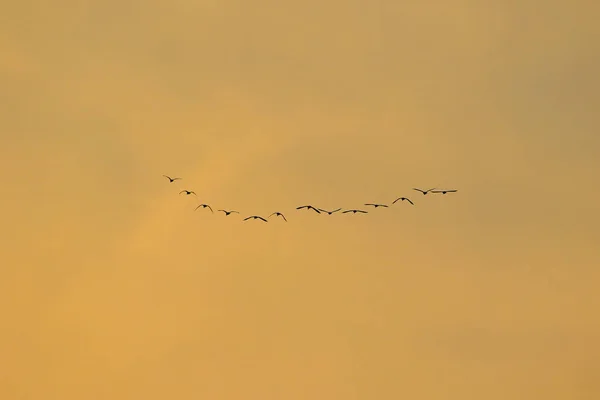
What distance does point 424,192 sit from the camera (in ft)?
434

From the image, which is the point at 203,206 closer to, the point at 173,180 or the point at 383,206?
the point at 173,180

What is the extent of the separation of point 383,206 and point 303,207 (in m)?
8.39

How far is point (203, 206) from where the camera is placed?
134 meters

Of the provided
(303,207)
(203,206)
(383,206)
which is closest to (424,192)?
(383,206)

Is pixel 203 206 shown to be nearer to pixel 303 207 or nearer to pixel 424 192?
pixel 303 207

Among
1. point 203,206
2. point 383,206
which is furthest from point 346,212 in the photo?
point 203,206

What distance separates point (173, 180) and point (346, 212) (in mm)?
19102

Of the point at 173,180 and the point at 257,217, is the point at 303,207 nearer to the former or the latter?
the point at 257,217

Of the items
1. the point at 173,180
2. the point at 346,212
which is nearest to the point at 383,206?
the point at 346,212

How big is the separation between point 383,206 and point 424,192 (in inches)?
179

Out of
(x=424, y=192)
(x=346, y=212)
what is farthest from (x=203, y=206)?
(x=424, y=192)

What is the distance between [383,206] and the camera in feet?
434

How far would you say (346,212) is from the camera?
13425 cm

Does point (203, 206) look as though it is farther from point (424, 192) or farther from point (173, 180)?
point (424, 192)
